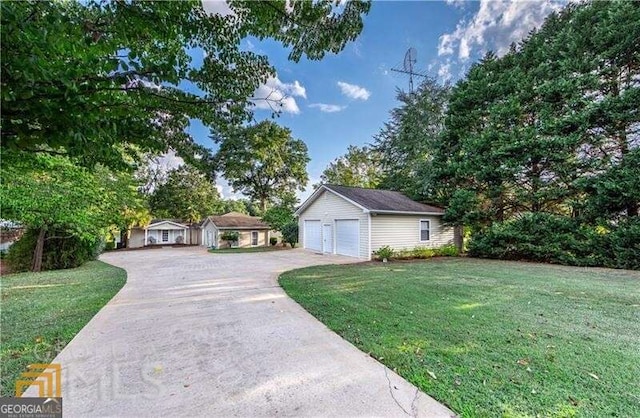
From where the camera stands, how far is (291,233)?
2089 centimetres

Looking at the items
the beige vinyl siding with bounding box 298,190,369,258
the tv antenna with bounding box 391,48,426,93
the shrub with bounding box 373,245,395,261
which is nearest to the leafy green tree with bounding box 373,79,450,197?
the tv antenna with bounding box 391,48,426,93

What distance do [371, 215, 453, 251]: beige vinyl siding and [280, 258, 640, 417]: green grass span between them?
19.9 ft

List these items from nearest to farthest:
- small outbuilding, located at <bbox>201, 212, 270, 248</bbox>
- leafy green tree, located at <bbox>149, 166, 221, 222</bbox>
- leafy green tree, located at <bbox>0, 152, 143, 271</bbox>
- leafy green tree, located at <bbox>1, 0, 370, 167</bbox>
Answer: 1. leafy green tree, located at <bbox>1, 0, 370, 167</bbox>
2. leafy green tree, located at <bbox>0, 152, 143, 271</bbox>
3. small outbuilding, located at <bbox>201, 212, 270, 248</bbox>
4. leafy green tree, located at <bbox>149, 166, 221, 222</bbox>

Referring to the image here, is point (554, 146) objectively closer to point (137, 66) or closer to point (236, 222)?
point (137, 66)

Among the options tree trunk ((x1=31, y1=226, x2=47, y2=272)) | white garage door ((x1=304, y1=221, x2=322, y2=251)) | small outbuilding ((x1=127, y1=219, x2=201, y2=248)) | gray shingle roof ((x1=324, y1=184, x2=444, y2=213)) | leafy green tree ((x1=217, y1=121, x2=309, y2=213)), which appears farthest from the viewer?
leafy green tree ((x1=217, y1=121, x2=309, y2=213))

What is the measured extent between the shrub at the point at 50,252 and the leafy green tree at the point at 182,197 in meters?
19.8

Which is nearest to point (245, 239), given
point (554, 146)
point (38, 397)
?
point (554, 146)

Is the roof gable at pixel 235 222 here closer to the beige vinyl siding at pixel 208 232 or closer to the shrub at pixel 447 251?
the beige vinyl siding at pixel 208 232

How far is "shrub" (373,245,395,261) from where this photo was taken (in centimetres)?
1298

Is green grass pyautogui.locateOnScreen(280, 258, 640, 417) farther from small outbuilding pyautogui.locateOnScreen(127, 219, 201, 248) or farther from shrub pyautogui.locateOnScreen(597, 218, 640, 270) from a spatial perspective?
small outbuilding pyautogui.locateOnScreen(127, 219, 201, 248)

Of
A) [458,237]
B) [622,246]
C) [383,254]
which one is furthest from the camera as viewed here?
[458,237]

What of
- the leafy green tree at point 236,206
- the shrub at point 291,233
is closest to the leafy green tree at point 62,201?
the shrub at point 291,233

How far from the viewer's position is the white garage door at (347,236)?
45.5 ft

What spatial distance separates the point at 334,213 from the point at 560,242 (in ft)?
32.4
